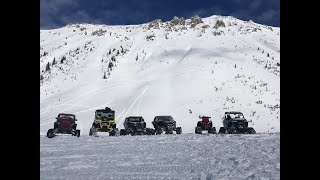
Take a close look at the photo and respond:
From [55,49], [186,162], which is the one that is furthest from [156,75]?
[186,162]

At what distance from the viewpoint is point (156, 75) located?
143ft

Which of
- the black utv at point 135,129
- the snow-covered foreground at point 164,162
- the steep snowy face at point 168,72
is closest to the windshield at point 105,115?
the black utv at point 135,129

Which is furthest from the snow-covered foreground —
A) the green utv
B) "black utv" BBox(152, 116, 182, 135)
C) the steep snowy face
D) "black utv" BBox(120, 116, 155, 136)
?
the steep snowy face

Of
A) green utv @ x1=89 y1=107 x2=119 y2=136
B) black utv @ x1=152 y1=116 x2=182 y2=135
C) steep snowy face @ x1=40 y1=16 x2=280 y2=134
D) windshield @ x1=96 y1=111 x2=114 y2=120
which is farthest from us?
steep snowy face @ x1=40 y1=16 x2=280 y2=134

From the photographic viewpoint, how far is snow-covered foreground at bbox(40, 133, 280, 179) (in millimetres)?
9242

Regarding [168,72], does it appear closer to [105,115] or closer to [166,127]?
[105,115]

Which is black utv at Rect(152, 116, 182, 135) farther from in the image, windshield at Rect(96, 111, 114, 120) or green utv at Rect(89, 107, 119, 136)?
windshield at Rect(96, 111, 114, 120)

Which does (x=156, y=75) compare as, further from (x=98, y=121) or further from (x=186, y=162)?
(x=186, y=162)

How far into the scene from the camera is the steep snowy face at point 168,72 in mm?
33438

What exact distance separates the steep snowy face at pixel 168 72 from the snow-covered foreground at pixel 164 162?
44.5ft

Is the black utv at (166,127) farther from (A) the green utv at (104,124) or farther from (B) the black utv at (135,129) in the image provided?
(A) the green utv at (104,124)

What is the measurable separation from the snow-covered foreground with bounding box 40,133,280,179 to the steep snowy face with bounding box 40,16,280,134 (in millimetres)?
13568

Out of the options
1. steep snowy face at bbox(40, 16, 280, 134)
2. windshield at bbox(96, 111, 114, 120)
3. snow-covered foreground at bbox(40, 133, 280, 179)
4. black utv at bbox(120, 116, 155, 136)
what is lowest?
snow-covered foreground at bbox(40, 133, 280, 179)
